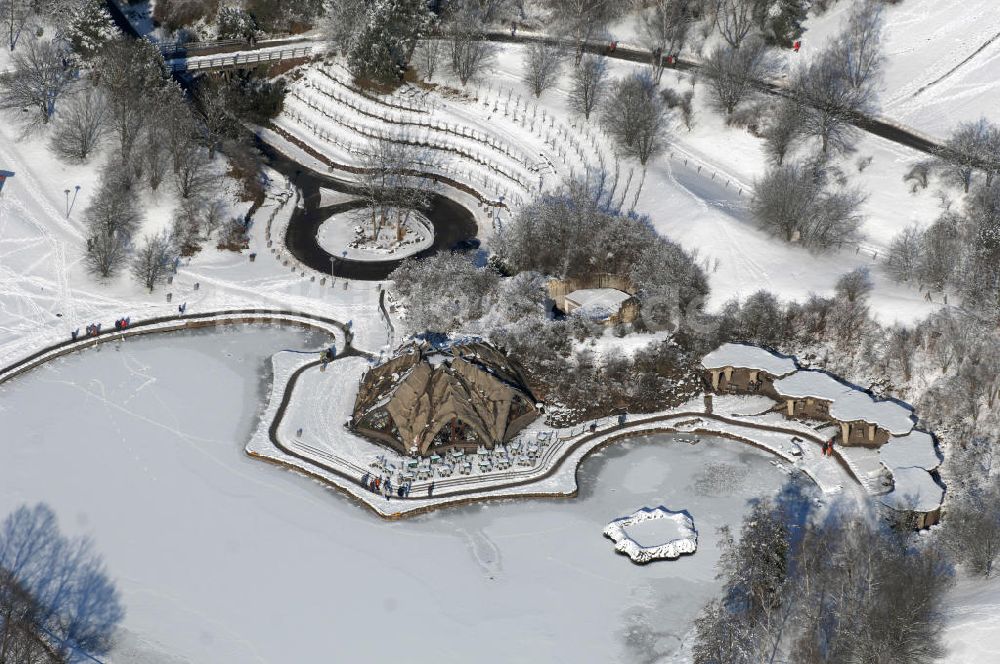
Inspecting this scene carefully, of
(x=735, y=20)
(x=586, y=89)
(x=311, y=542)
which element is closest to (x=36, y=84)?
(x=586, y=89)

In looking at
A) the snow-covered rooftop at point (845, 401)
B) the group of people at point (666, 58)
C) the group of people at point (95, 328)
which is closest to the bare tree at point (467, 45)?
the group of people at point (666, 58)

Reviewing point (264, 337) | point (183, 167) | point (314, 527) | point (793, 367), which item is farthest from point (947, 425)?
point (183, 167)

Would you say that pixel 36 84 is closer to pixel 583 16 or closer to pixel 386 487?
pixel 583 16

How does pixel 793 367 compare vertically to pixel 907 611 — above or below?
above

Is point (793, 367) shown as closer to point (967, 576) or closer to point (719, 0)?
point (967, 576)

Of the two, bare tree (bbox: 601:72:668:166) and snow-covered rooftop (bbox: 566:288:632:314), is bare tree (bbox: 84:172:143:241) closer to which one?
snow-covered rooftop (bbox: 566:288:632:314)

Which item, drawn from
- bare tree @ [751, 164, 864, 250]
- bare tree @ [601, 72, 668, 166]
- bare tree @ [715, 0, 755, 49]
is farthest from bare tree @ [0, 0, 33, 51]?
bare tree @ [751, 164, 864, 250]
